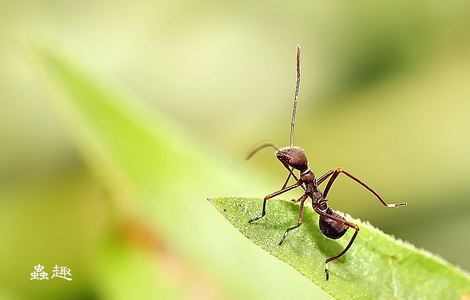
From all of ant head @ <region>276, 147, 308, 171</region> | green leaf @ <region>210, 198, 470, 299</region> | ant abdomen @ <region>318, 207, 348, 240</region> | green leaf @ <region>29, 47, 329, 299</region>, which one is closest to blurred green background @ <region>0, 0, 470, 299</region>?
green leaf @ <region>29, 47, 329, 299</region>

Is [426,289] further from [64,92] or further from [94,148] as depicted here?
[64,92]

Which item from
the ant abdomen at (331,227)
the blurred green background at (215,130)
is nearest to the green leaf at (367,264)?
the ant abdomen at (331,227)

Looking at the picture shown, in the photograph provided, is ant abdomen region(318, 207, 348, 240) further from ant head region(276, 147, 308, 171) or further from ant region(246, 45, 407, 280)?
ant head region(276, 147, 308, 171)

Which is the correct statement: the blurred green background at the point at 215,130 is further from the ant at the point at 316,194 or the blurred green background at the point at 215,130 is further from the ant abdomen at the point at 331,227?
the ant abdomen at the point at 331,227

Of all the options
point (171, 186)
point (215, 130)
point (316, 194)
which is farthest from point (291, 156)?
point (215, 130)

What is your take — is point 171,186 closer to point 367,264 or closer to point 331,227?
point 331,227
